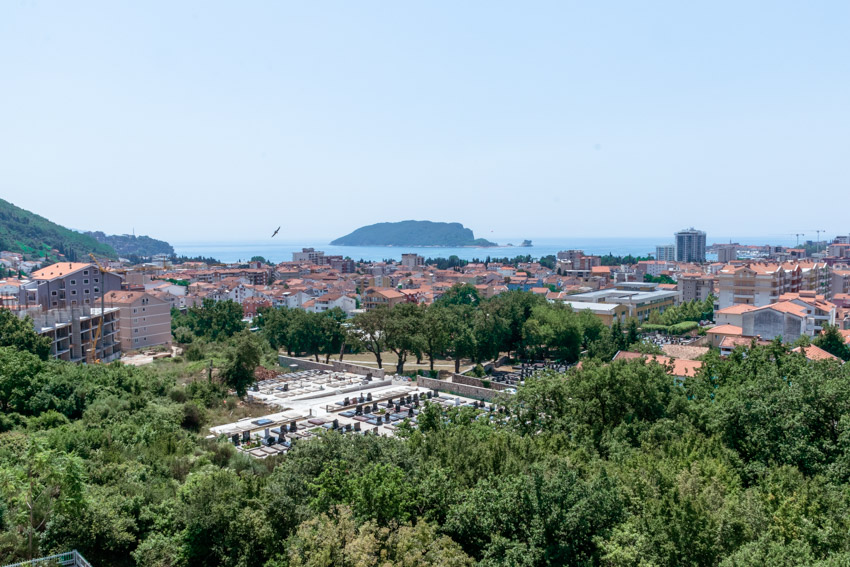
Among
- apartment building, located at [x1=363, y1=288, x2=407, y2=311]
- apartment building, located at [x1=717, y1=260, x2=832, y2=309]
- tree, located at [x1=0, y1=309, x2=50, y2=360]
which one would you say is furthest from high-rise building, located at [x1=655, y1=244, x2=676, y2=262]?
tree, located at [x1=0, y1=309, x2=50, y2=360]

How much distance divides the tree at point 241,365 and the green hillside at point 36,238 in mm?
84806

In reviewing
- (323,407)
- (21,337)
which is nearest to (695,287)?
(323,407)

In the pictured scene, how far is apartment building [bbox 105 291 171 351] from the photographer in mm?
35156

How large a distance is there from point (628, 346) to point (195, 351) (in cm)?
2191

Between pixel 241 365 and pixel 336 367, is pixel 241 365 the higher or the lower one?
the higher one

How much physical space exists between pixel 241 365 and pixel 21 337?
8530 millimetres

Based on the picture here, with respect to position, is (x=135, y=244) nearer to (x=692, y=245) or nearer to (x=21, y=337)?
(x=692, y=245)

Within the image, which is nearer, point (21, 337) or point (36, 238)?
point (21, 337)

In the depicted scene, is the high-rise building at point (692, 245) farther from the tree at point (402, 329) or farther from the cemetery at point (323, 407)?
the cemetery at point (323, 407)

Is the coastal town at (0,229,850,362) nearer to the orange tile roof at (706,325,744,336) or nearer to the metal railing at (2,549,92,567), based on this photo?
the orange tile roof at (706,325,744,336)

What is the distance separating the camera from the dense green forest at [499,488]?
7707 mm

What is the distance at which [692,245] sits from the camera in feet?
403

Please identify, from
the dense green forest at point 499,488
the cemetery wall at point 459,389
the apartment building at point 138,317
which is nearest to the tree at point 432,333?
A: the cemetery wall at point 459,389

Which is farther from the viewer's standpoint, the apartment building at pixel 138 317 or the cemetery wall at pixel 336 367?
the apartment building at pixel 138 317
